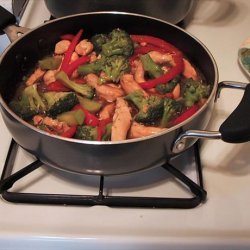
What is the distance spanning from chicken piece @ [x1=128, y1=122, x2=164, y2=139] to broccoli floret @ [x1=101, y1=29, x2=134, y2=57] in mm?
222

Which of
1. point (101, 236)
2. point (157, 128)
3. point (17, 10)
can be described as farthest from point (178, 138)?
point (17, 10)

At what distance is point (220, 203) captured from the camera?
0.71 metres

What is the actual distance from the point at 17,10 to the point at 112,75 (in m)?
0.58

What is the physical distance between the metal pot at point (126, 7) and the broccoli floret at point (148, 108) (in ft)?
0.97

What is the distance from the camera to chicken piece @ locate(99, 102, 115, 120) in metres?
0.76

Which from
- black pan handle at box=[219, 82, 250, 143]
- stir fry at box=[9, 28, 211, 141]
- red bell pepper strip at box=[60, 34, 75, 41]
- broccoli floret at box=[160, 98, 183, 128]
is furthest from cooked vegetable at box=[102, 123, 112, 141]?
red bell pepper strip at box=[60, 34, 75, 41]

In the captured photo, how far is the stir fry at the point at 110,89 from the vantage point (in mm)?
738

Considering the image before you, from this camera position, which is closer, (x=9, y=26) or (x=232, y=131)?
(x=232, y=131)

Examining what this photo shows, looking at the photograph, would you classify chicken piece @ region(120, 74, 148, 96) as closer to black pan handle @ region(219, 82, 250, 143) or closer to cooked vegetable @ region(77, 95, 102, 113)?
cooked vegetable @ region(77, 95, 102, 113)

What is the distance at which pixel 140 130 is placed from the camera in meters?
0.71

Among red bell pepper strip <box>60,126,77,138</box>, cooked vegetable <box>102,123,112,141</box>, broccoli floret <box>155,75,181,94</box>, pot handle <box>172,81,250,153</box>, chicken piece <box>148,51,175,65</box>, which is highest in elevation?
pot handle <box>172,81,250,153</box>

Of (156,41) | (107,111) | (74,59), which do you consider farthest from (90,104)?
(156,41)

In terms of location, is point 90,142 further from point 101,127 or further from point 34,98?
point 34,98

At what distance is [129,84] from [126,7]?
255mm
